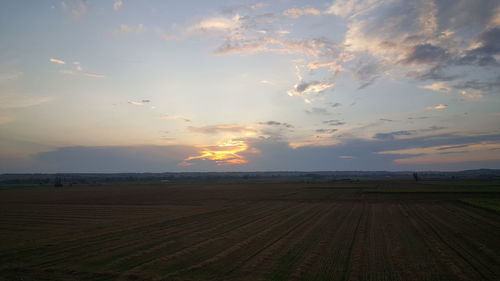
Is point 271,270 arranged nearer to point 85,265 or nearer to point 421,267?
point 421,267

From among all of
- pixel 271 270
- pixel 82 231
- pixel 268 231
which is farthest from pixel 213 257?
pixel 82 231

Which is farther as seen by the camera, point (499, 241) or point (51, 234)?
point (51, 234)

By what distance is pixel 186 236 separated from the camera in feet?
65.1

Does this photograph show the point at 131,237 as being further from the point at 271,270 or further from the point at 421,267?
the point at 421,267

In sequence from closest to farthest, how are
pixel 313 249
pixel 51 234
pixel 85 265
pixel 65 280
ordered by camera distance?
pixel 65 280
pixel 85 265
pixel 313 249
pixel 51 234

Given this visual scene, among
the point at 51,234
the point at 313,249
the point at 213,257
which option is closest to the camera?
the point at 213,257

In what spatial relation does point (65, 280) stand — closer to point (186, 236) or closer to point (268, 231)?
point (186, 236)

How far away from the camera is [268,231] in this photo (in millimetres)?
21344

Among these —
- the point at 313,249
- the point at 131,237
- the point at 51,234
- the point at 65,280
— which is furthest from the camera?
the point at 51,234

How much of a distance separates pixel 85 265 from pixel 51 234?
988cm

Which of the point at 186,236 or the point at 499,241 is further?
the point at 186,236

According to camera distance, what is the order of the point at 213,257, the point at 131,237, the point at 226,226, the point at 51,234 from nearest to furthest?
1. the point at 213,257
2. the point at 131,237
3. the point at 51,234
4. the point at 226,226

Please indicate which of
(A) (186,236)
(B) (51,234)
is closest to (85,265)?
(A) (186,236)

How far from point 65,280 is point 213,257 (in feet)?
19.4
